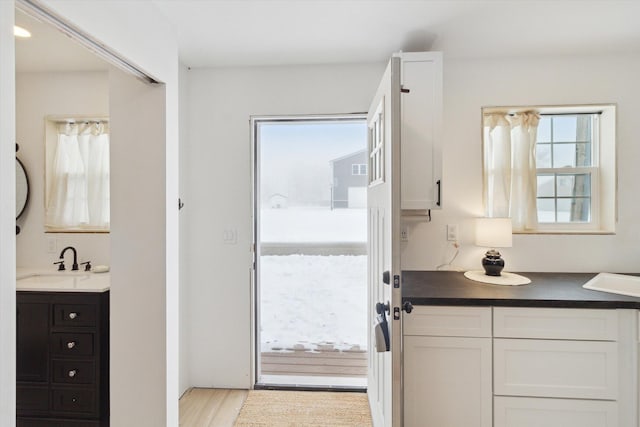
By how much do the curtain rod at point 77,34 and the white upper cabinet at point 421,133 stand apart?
1.45 metres

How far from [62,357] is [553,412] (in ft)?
8.74

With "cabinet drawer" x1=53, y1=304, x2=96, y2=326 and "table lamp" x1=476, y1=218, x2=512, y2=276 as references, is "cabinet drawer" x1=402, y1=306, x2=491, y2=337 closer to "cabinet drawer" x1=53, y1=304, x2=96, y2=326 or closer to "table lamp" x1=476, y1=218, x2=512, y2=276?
"table lamp" x1=476, y1=218, x2=512, y2=276

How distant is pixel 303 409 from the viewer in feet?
6.86

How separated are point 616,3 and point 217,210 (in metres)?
2.68

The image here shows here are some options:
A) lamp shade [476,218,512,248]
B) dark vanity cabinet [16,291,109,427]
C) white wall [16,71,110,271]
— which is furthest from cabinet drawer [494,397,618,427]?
white wall [16,71,110,271]

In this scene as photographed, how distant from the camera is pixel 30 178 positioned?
2.21 meters

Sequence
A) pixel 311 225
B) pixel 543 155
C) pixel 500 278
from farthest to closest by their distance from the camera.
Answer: pixel 311 225
pixel 543 155
pixel 500 278

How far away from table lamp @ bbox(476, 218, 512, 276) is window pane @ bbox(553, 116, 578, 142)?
912 mm

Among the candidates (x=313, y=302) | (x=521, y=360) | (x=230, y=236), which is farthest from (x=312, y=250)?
(x=521, y=360)

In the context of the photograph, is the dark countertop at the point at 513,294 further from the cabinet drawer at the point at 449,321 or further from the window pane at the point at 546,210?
the window pane at the point at 546,210

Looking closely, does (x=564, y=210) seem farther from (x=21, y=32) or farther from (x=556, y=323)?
(x=21, y=32)

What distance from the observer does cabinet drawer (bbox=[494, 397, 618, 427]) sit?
4.93 ft

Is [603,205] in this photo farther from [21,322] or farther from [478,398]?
[21,322]

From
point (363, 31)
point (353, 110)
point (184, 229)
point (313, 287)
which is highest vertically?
point (363, 31)
